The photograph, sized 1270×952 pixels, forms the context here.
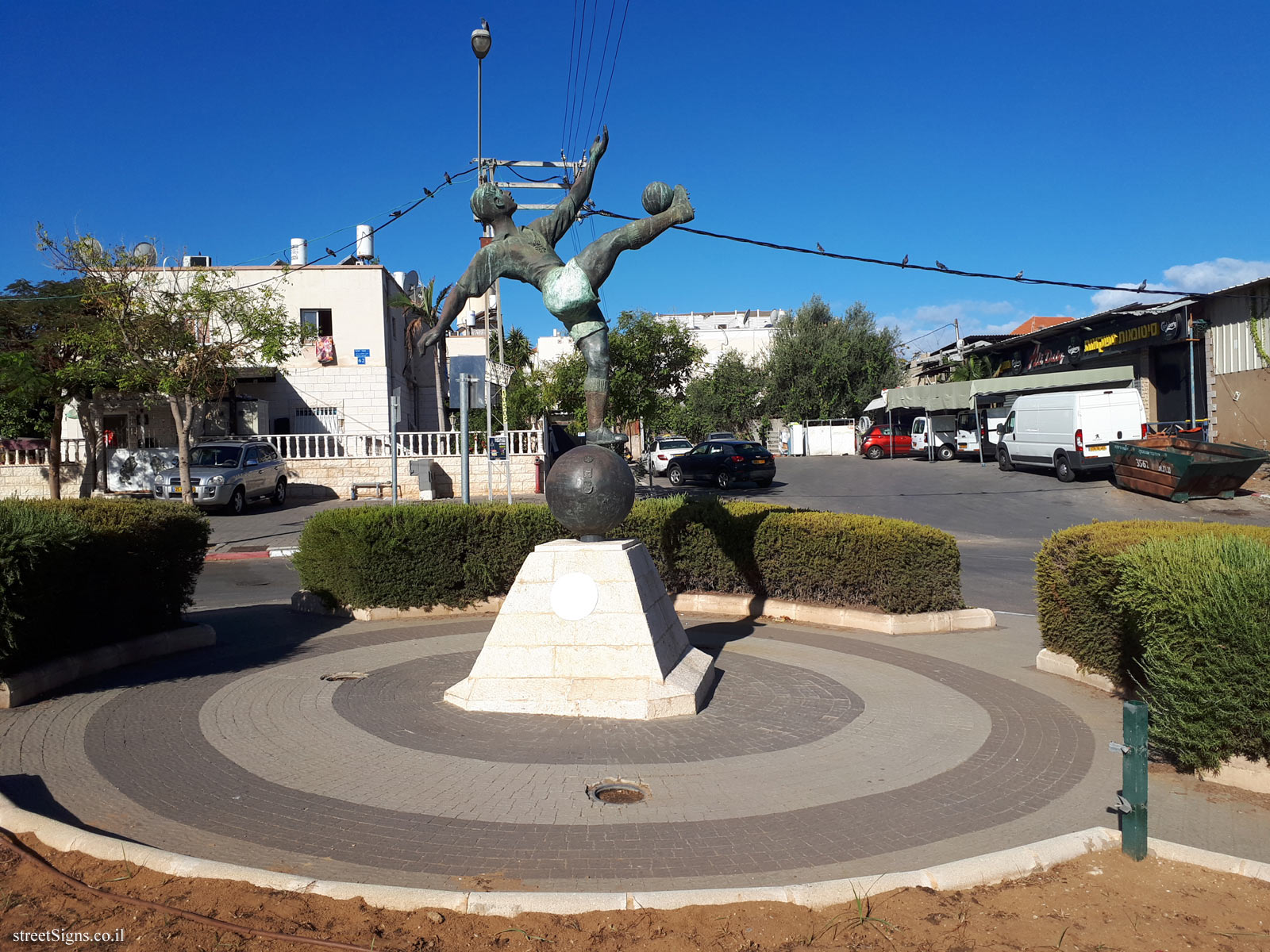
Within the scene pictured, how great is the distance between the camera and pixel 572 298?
7230mm

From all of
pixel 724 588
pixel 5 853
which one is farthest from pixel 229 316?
pixel 5 853

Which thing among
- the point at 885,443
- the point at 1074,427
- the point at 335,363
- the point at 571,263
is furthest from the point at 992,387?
the point at 571,263

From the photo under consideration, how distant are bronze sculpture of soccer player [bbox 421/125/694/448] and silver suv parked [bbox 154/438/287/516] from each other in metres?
17.0

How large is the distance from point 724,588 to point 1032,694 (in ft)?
14.2

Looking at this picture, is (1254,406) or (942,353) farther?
(942,353)

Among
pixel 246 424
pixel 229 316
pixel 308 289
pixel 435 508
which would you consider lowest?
pixel 435 508

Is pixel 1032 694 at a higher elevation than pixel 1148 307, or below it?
below

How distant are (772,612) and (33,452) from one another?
26.5 m

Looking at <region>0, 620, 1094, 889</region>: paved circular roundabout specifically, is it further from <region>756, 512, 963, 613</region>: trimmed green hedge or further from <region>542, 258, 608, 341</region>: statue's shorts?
<region>542, 258, 608, 341</region>: statue's shorts

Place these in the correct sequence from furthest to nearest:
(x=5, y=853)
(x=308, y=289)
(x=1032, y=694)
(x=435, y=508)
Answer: (x=308, y=289), (x=435, y=508), (x=1032, y=694), (x=5, y=853)

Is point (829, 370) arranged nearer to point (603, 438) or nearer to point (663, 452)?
point (663, 452)

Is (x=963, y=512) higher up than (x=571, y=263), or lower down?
lower down

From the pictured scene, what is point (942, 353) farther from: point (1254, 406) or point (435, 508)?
point (435, 508)

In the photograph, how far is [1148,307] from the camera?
3025 centimetres
